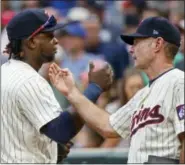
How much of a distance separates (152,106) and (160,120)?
0.15 meters

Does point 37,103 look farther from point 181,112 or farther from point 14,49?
point 181,112

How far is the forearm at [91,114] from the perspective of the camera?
659 cm

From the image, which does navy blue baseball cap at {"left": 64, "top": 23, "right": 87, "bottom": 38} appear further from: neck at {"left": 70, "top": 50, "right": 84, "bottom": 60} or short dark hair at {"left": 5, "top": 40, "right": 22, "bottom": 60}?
short dark hair at {"left": 5, "top": 40, "right": 22, "bottom": 60}

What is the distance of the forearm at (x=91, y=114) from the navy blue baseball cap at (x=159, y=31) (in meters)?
0.53

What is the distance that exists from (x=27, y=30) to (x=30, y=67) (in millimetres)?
261

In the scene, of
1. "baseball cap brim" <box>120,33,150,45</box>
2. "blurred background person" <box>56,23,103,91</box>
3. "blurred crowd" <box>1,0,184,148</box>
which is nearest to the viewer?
"baseball cap brim" <box>120,33,150,45</box>

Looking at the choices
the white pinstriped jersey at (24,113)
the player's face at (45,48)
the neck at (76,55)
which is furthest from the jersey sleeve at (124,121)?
the neck at (76,55)

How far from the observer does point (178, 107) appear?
6.04 m

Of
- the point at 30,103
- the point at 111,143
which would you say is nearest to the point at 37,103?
the point at 30,103

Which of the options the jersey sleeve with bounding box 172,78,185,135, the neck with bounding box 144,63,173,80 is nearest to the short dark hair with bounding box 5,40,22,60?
the neck with bounding box 144,63,173,80

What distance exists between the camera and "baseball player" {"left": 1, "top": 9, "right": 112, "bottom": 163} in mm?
6293

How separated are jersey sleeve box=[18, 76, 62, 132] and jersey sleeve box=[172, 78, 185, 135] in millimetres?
815

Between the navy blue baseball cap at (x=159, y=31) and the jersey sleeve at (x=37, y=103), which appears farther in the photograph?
the navy blue baseball cap at (x=159, y=31)

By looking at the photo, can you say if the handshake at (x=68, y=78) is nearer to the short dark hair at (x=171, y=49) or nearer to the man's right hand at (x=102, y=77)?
the man's right hand at (x=102, y=77)
